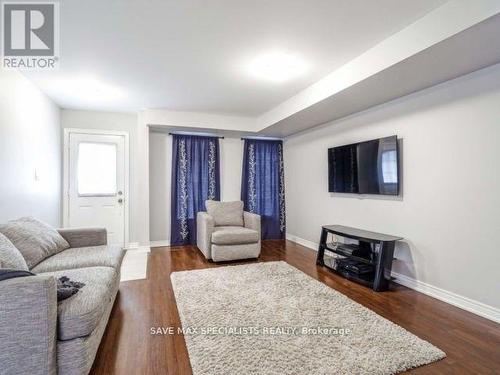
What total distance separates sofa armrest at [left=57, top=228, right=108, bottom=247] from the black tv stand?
2829 millimetres

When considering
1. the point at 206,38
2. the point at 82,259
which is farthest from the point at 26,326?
the point at 206,38

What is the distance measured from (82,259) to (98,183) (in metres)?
2.64

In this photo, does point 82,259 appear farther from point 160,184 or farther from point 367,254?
point 367,254

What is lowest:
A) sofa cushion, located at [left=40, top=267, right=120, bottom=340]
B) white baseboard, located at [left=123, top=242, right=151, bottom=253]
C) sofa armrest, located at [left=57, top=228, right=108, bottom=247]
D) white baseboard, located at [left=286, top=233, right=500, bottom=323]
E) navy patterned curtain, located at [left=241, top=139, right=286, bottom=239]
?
white baseboard, located at [left=286, top=233, right=500, bottom=323]

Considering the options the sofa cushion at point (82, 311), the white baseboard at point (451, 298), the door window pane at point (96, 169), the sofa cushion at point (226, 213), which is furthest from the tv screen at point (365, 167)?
the door window pane at point (96, 169)

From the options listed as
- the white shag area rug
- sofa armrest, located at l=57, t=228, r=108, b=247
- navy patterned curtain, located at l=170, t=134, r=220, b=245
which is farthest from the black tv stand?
sofa armrest, located at l=57, t=228, r=108, b=247

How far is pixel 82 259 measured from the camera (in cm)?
240

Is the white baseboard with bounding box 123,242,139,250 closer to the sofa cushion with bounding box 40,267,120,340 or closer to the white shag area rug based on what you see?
the white shag area rug

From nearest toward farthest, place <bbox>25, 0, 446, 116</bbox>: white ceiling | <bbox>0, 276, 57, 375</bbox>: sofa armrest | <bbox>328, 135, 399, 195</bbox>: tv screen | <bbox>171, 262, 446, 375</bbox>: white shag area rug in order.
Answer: <bbox>0, 276, 57, 375</bbox>: sofa armrest → <bbox>171, 262, 446, 375</bbox>: white shag area rug → <bbox>25, 0, 446, 116</bbox>: white ceiling → <bbox>328, 135, 399, 195</bbox>: tv screen

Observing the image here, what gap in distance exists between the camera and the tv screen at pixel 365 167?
10.6ft

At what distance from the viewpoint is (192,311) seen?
7.91ft

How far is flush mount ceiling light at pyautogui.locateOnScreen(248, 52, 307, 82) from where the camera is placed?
9.00 ft

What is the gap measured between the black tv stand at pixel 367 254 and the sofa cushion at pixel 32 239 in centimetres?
316

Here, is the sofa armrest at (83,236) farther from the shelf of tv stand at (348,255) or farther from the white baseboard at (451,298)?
the white baseboard at (451,298)
